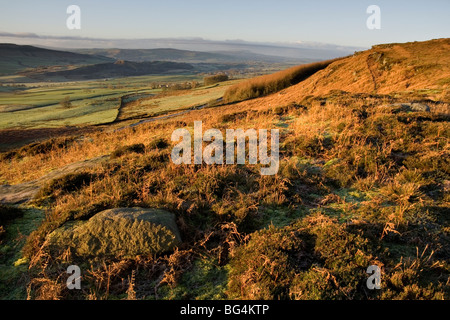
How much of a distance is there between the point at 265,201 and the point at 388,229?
8.70 feet

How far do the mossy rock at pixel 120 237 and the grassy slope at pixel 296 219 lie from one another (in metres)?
0.22

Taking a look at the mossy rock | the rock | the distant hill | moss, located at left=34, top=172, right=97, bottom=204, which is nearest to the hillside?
the distant hill

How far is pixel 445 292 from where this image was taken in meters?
3.44

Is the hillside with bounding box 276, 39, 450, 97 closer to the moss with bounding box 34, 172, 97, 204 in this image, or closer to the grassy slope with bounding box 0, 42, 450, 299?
the grassy slope with bounding box 0, 42, 450, 299

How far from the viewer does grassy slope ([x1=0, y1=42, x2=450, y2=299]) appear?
3895 millimetres

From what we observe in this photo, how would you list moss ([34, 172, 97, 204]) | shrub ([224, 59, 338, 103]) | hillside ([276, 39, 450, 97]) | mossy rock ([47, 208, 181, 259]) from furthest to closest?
→ shrub ([224, 59, 338, 103]), hillside ([276, 39, 450, 97]), moss ([34, 172, 97, 204]), mossy rock ([47, 208, 181, 259])

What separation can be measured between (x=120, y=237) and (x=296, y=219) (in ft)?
12.4

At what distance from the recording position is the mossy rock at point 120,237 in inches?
182

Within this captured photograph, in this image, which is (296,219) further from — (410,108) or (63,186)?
(410,108)

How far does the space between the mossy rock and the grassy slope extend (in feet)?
0.72

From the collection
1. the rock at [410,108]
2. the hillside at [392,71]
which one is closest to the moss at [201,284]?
the rock at [410,108]

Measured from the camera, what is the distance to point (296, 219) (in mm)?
5625

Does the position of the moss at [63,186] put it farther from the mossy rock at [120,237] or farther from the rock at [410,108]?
the rock at [410,108]
